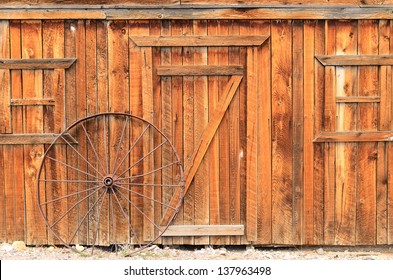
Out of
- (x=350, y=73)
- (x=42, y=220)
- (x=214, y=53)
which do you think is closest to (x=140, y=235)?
(x=42, y=220)

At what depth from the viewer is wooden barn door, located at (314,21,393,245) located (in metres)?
8.30

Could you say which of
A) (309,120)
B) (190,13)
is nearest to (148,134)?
(190,13)

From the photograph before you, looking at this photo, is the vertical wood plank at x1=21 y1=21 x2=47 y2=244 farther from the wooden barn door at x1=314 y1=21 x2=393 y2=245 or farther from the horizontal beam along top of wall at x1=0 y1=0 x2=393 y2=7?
the wooden barn door at x1=314 y1=21 x2=393 y2=245

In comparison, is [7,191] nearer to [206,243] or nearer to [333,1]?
[206,243]

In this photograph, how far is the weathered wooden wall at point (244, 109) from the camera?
8.26 meters

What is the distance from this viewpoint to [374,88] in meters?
8.32

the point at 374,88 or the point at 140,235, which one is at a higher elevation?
the point at 374,88

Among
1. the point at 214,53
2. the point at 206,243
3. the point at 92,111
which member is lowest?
the point at 206,243

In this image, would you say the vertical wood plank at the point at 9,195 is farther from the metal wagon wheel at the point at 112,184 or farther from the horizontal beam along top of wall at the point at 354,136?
the horizontal beam along top of wall at the point at 354,136

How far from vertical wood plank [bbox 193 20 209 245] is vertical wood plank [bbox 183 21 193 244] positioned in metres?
0.04

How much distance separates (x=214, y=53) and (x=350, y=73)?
1.56m

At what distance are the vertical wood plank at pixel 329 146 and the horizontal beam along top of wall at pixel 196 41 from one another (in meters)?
0.75

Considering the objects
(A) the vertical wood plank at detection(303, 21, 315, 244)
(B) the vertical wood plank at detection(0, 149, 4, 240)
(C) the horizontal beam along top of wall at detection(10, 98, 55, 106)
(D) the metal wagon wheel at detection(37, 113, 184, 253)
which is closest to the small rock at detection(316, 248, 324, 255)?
(A) the vertical wood plank at detection(303, 21, 315, 244)

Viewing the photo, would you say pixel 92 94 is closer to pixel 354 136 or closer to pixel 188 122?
pixel 188 122
